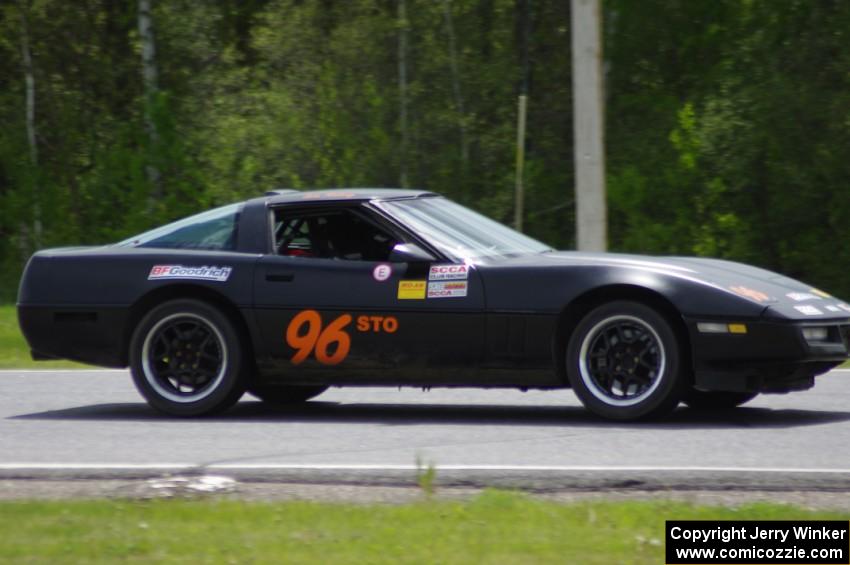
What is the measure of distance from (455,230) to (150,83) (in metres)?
17.2

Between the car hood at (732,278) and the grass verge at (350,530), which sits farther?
the car hood at (732,278)

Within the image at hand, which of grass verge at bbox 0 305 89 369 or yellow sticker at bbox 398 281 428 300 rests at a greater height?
yellow sticker at bbox 398 281 428 300

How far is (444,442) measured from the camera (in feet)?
24.4

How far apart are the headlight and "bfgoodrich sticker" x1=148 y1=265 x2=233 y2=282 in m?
3.29

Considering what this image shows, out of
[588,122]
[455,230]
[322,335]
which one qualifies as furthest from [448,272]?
[588,122]

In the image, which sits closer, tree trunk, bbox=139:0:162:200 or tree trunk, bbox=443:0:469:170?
tree trunk, bbox=443:0:469:170

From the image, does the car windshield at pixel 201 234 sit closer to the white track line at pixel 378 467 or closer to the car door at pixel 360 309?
the car door at pixel 360 309

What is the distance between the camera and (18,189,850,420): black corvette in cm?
782

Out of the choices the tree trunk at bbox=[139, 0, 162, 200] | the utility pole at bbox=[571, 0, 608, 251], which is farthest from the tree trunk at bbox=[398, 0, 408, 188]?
the utility pole at bbox=[571, 0, 608, 251]

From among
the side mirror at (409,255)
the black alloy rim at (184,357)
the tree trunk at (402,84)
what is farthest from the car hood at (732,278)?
the tree trunk at (402,84)

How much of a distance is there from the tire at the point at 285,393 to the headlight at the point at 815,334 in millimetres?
3116

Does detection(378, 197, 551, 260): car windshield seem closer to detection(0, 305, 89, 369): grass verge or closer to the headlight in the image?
the headlight

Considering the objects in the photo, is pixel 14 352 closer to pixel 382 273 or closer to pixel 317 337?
pixel 317 337

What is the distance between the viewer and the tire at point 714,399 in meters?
8.53
